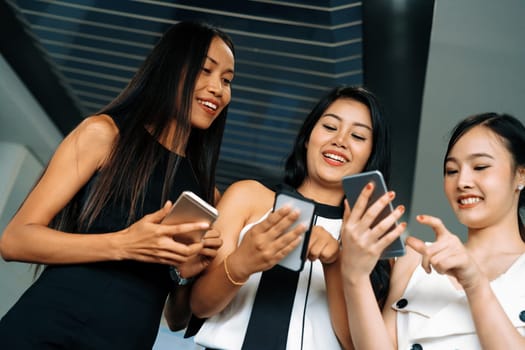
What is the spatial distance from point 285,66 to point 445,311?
313 cm

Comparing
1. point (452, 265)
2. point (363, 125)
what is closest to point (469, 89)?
point (363, 125)

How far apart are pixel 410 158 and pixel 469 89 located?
100cm

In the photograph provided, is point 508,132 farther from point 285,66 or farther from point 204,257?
point 285,66

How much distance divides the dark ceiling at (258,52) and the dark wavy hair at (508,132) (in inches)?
66.0

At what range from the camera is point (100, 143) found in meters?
1.98

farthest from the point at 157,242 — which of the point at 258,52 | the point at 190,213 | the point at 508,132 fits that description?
the point at 258,52

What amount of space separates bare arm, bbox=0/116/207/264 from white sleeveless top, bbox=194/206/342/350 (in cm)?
24

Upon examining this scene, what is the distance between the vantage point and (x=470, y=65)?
12.4ft

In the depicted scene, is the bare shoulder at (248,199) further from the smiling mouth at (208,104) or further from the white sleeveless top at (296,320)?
the smiling mouth at (208,104)

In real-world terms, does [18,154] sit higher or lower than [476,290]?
higher

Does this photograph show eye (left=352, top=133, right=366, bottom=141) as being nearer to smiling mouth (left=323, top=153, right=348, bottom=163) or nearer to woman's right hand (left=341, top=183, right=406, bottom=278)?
smiling mouth (left=323, top=153, right=348, bottom=163)

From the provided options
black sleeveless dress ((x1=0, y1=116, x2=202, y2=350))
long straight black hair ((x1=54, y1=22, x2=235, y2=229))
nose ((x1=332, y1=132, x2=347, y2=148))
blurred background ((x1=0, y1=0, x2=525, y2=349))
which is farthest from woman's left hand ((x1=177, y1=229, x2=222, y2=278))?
blurred background ((x1=0, y1=0, x2=525, y2=349))

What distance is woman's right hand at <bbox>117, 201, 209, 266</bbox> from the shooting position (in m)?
1.68

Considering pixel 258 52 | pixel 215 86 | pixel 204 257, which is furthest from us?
pixel 258 52
